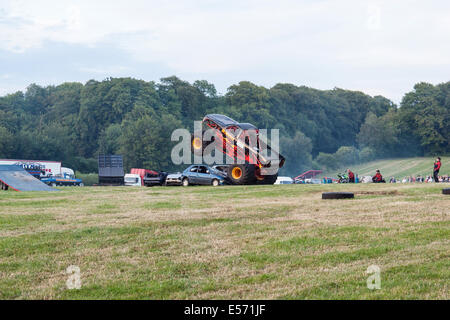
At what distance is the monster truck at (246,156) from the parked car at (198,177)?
858mm

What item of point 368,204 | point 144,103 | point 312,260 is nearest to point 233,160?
point 368,204

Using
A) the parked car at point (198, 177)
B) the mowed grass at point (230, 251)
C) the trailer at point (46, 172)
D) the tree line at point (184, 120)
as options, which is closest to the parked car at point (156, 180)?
the parked car at point (198, 177)

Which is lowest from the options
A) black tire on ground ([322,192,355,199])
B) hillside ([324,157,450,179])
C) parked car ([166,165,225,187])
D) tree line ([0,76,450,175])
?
hillside ([324,157,450,179])

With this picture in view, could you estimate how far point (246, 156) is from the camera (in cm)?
2642

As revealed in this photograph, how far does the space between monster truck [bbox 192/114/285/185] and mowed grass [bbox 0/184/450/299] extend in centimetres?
1074

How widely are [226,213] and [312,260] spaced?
572 centimetres

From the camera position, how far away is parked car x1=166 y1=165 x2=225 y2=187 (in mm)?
27594

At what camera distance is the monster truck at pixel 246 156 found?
85.8ft

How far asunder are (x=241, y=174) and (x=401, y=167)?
77711 millimetres

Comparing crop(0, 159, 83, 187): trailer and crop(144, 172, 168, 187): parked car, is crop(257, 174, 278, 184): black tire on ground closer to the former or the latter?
crop(144, 172, 168, 187): parked car

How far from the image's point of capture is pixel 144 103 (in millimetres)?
93375
